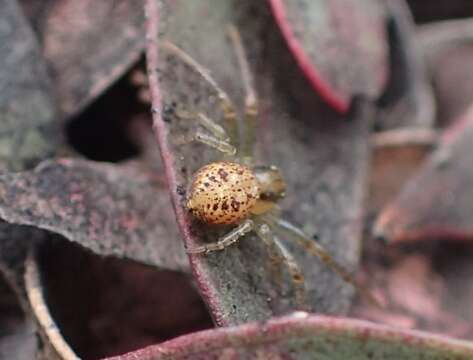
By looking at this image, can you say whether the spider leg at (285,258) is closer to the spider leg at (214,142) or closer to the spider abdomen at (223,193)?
the spider abdomen at (223,193)

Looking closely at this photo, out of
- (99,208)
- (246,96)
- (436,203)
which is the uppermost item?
(246,96)

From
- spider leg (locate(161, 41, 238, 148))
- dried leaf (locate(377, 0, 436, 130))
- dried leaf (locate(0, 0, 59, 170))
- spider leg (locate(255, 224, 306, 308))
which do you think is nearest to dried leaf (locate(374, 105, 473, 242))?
dried leaf (locate(377, 0, 436, 130))

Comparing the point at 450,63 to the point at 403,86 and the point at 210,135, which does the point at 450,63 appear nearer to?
the point at 403,86

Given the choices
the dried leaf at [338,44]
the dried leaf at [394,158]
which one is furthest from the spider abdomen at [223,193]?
the dried leaf at [394,158]

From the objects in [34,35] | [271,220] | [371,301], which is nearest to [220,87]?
[271,220]

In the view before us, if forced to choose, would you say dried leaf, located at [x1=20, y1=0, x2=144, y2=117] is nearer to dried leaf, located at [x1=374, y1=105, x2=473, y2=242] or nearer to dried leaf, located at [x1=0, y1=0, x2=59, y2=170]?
dried leaf, located at [x1=0, y1=0, x2=59, y2=170]

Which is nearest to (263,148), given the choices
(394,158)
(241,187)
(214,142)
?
(241,187)

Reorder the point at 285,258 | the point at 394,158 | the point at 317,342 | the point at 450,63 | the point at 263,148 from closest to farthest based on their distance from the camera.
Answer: the point at 317,342
the point at 285,258
the point at 263,148
the point at 394,158
the point at 450,63
